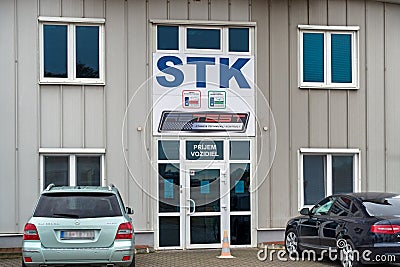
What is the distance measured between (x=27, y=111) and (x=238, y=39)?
17.9 feet

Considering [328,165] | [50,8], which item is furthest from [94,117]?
[328,165]

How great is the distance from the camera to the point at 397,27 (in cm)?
1914

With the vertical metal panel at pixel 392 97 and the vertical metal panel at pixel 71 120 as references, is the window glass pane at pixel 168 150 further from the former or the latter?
the vertical metal panel at pixel 392 97

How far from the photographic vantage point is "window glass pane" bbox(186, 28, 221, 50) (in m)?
18.0

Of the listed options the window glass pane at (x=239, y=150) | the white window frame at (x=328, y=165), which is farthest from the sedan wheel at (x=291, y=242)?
the window glass pane at (x=239, y=150)

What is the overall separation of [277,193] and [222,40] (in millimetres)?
4039

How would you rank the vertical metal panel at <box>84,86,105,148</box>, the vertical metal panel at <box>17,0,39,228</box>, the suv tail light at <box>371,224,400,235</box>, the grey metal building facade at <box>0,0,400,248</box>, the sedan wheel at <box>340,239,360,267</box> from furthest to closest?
the vertical metal panel at <box>84,86,105,148</box>
the grey metal building facade at <box>0,0,400,248</box>
the vertical metal panel at <box>17,0,39,228</box>
the sedan wheel at <box>340,239,360,267</box>
the suv tail light at <box>371,224,400,235</box>

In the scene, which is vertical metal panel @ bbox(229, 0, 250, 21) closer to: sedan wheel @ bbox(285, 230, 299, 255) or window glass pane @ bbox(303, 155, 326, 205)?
window glass pane @ bbox(303, 155, 326, 205)

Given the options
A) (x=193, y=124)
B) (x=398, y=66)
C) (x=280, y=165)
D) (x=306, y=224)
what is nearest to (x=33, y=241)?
(x=306, y=224)

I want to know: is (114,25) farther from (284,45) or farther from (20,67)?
(284,45)

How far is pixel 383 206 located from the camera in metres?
13.2

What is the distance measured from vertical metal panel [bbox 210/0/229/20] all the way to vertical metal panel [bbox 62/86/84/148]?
3.97 meters

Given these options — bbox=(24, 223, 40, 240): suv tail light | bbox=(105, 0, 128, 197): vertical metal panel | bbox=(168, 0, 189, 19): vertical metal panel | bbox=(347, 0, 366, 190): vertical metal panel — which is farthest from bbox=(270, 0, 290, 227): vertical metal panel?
bbox=(24, 223, 40, 240): suv tail light

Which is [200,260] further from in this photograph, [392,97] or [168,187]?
[392,97]
